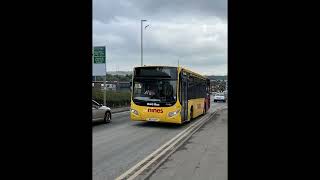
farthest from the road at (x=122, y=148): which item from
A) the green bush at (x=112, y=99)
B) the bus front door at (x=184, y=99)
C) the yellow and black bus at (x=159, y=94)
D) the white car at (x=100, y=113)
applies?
the green bush at (x=112, y=99)

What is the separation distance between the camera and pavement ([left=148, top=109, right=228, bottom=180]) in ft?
22.4

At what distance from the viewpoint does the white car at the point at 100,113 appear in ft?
55.4

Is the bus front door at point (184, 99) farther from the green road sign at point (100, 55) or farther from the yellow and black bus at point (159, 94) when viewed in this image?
the green road sign at point (100, 55)

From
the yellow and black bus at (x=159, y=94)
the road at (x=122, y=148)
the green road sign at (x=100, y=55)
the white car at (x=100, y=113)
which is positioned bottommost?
the road at (x=122, y=148)

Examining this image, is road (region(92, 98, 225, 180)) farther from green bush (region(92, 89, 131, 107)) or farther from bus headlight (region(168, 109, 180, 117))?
green bush (region(92, 89, 131, 107))

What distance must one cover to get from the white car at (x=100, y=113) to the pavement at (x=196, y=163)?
6.15 m

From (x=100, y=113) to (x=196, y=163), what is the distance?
33.0 ft

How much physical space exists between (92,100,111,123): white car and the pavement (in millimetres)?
6145

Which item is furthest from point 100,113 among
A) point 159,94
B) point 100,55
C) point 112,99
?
point 112,99

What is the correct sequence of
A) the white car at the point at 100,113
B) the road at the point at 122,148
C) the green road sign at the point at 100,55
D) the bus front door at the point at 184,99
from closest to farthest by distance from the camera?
the road at the point at 122,148
the bus front door at the point at 184,99
the white car at the point at 100,113
the green road sign at the point at 100,55
